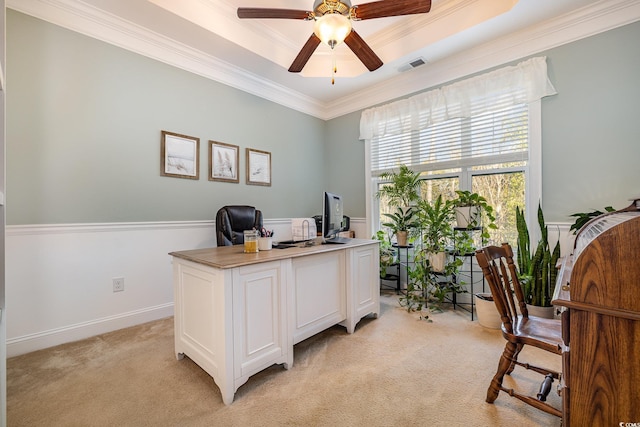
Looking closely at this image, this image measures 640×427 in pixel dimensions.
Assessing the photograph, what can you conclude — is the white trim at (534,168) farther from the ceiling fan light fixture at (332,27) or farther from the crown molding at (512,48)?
the ceiling fan light fixture at (332,27)

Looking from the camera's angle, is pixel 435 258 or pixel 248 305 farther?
pixel 435 258

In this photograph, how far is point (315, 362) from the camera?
1.90 metres

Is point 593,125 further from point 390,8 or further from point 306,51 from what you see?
point 306,51

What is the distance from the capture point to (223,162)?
3242 mm

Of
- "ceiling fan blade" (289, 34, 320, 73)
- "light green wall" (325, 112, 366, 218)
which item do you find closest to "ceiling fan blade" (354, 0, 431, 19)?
"ceiling fan blade" (289, 34, 320, 73)

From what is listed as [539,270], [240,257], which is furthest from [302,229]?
[539,270]

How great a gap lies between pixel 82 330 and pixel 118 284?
1.40 feet

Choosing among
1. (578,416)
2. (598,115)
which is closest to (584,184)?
(598,115)

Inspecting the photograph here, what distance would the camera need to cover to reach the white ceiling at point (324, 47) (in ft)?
7.63

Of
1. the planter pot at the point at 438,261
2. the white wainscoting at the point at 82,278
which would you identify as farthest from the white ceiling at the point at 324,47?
the planter pot at the point at 438,261

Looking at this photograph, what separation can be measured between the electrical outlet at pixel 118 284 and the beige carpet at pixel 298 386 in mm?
397

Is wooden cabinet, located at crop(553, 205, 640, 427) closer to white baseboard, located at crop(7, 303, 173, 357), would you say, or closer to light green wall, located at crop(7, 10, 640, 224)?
light green wall, located at crop(7, 10, 640, 224)

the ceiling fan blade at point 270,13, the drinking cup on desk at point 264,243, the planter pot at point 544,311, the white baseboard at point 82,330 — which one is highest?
the ceiling fan blade at point 270,13

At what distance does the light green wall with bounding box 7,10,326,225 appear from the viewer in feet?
6.79
